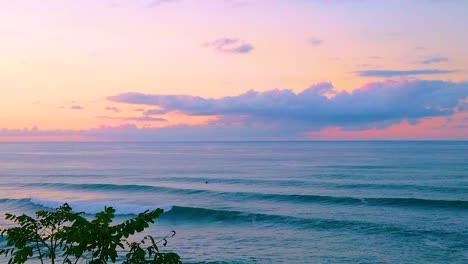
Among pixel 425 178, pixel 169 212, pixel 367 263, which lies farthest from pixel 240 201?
pixel 425 178

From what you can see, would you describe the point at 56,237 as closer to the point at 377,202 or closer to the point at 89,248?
the point at 89,248

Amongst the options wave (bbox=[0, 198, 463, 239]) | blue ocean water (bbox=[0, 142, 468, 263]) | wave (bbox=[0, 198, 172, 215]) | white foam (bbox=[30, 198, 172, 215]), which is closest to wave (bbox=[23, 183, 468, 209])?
blue ocean water (bbox=[0, 142, 468, 263])

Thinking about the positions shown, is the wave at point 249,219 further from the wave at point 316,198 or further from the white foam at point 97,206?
the wave at point 316,198

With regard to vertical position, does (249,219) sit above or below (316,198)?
below

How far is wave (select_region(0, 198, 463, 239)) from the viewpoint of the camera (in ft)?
95.0

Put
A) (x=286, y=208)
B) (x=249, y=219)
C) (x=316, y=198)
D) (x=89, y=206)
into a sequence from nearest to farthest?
(x=249, y=219), (x=286, y=208), (x=89, y=206), (x=316, y=198)

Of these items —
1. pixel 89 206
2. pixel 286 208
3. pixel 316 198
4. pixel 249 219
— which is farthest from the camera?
pixel 316 198

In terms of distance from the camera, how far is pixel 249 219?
3347 cm

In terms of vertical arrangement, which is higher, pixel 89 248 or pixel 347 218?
pixel 89 248

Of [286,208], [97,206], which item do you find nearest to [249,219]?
[286,208]

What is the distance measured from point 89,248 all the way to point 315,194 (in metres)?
41.0

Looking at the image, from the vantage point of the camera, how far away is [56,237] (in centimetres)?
604

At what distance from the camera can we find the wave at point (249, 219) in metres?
29.0

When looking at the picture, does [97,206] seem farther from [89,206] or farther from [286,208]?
[286,208]
